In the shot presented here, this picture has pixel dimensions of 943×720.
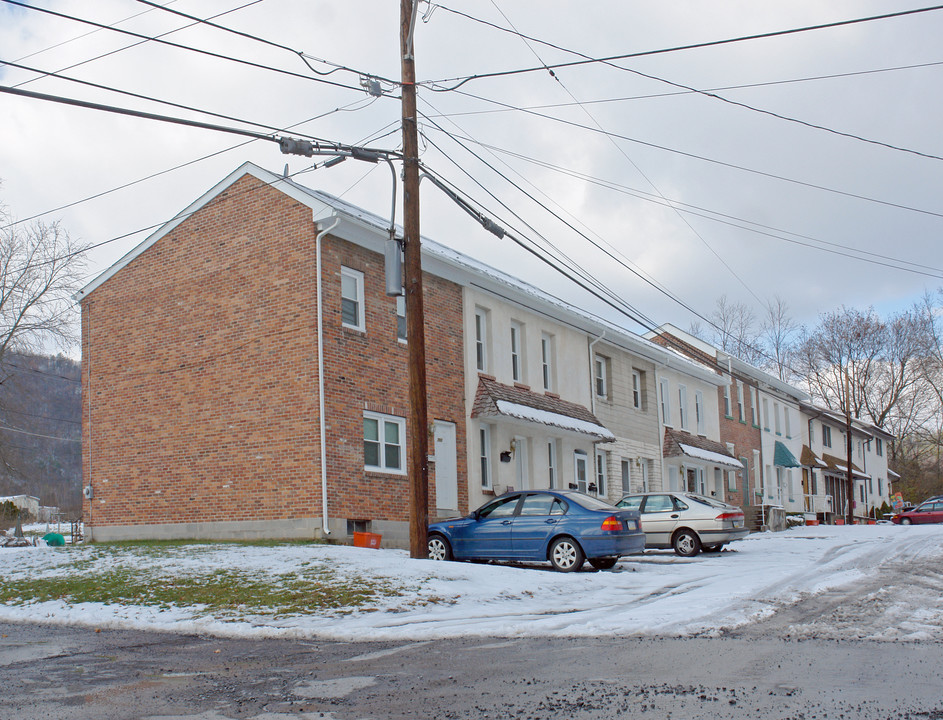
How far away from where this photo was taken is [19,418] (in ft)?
159

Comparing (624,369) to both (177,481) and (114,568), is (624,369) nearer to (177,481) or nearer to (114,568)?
(177,481)

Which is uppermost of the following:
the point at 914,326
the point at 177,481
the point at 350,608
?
the point at 914,326

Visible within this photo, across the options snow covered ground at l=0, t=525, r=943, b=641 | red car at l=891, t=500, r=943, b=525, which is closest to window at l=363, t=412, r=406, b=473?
snow covered ground at l=0, t=525, r=943, b=641

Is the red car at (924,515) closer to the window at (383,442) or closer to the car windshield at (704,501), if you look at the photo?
the car windshield at (704,501)

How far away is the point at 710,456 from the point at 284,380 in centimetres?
2261

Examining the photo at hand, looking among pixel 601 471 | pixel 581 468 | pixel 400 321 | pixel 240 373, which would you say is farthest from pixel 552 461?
pixel 240 373

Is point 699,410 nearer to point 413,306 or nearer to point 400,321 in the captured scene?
point 400,321

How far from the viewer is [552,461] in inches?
1073

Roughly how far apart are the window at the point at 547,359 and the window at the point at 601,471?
380 centimetres

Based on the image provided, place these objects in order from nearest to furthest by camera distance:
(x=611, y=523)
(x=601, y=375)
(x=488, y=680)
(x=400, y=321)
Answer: (x=488, y=680) → (x=611, y=523) → (x=400, y=321) → (x=601, y=375)

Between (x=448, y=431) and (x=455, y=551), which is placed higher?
(x=448, y=431)

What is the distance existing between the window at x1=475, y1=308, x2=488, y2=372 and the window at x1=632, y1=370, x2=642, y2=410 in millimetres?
10120

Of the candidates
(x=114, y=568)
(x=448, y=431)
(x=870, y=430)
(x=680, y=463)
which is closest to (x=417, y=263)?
(x=114, y=568)

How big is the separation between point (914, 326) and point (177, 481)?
5441cm
